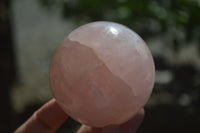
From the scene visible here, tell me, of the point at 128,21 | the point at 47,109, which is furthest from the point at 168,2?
the point at 47,109

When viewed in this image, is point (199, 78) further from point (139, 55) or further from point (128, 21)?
point (139, 55)

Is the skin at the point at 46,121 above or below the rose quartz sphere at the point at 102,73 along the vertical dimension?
below

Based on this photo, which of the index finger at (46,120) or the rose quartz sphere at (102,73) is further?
the index finger at (46,120)

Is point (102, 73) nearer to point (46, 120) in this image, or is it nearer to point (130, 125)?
point (130, 125)

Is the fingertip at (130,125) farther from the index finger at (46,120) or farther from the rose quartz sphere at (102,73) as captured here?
the index finger at (46,120)

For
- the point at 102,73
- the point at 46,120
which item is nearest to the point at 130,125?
the point at 102,73

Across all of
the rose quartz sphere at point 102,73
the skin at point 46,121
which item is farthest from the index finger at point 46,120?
the rose quartz sphere at point 102,73

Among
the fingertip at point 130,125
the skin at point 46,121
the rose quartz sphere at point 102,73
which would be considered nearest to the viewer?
the rose quartz sphere at point 102,73
